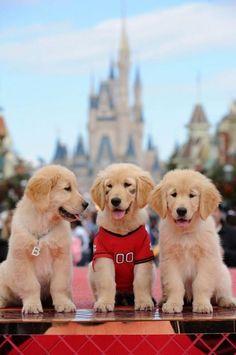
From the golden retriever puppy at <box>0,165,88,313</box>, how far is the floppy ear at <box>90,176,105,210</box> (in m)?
0.09

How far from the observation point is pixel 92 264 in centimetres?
583

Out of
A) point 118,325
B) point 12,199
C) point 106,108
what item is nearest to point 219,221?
point 118,325

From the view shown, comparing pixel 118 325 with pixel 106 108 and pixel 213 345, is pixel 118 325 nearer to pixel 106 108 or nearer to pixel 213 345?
pixel 213 345

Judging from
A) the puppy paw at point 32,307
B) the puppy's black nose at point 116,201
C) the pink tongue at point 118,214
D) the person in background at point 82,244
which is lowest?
the person in background at point 82,244

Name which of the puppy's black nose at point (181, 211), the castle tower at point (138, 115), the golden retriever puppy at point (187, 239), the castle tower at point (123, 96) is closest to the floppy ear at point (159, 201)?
the golden retriever puppy at point (187, 239)

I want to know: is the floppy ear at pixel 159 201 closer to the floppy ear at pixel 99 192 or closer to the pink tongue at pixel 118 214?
the pink tongue at pixel 118 214

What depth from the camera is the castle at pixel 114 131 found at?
175 metres

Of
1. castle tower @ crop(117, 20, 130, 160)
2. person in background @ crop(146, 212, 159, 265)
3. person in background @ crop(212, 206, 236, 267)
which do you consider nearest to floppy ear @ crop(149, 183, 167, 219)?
person in background @ crop(146, 212, 159, 265)

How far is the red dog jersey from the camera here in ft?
18.8

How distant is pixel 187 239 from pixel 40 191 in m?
0.98

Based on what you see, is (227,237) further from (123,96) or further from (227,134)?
(123,96)

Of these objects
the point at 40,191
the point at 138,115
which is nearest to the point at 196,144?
the point at 138,115

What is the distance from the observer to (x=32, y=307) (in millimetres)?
5512

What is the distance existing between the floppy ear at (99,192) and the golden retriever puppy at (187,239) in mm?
330
